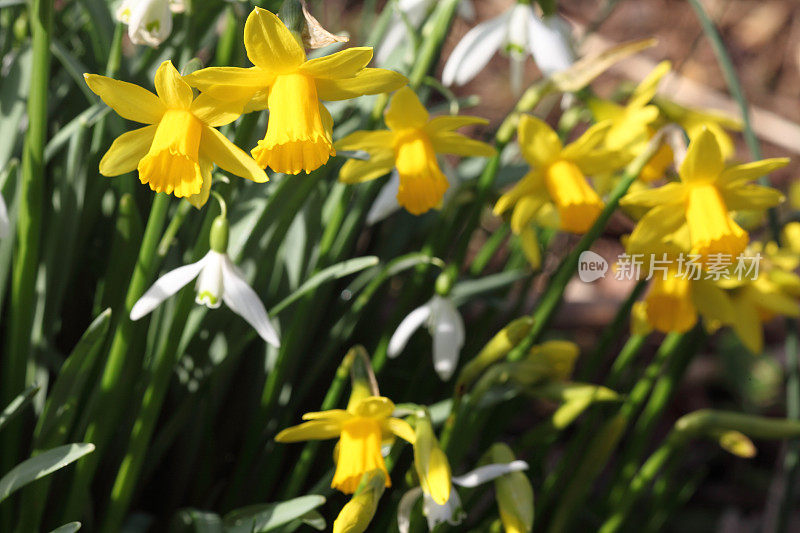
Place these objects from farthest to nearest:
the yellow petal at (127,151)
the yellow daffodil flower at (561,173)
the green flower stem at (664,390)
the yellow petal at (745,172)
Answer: the green flower stem at (664,390) < the yellow daffodil flower at (561,173) < the yellow petal at (745,172) < the yellow petal at (127,151)

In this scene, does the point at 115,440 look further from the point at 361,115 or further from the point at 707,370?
the point at 707,370

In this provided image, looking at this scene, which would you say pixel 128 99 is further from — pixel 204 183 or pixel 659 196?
pixel 659 196

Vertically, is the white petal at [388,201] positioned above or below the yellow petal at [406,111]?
below

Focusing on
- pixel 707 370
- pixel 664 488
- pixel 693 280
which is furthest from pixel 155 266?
pixel 707 370

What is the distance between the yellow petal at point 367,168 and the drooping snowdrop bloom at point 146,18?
1.13 feet

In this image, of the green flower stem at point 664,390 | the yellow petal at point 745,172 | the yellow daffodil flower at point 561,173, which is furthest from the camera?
the green flower stem at point 664,390

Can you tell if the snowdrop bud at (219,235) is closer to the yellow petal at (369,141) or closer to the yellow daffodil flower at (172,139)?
the yellow daffodil flower at (172,139)

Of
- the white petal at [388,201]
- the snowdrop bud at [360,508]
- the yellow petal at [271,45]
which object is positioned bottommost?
the snowdrop bud at [360,508]

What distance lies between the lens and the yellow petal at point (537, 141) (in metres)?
1.32

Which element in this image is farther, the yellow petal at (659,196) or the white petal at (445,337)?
the white petal at (445,337)

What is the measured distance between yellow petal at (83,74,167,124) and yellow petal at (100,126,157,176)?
21 mm

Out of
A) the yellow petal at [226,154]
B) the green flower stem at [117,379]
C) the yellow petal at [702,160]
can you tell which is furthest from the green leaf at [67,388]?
the yellow petal at [702,160]

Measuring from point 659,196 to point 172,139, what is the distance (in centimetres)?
73

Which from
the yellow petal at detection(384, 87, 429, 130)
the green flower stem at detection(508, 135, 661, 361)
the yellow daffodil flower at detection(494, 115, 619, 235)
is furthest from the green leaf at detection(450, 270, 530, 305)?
the yellow petal at detection(384, 87, 429, 130)
